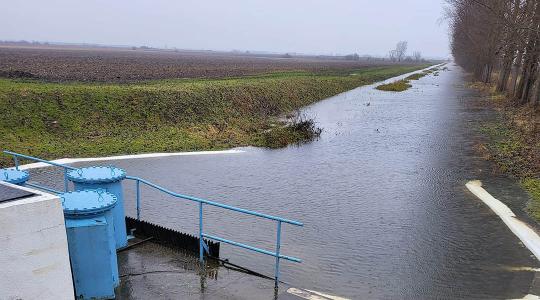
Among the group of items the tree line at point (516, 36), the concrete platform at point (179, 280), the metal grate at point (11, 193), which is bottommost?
the concrete platform at point (179, 280)

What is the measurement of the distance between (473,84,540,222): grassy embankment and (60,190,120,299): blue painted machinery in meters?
10.6

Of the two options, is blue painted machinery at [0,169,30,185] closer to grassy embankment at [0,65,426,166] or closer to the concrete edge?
the concrete edge

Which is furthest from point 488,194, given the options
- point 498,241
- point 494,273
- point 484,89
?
point 484,89

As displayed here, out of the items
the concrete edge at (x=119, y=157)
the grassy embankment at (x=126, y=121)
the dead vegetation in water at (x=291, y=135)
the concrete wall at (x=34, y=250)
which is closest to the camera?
the concrete wall at (x=34, y=250)

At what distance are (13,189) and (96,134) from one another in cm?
1499

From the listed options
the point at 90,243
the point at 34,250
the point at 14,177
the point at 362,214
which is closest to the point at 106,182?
the point at 14,177

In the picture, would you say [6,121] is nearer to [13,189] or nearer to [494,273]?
[13,189]

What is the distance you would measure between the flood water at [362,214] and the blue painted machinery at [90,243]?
3.21 meters

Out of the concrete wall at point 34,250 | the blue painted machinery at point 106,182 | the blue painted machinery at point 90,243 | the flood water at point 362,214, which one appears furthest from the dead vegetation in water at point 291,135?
the concrete wall at point 34,250

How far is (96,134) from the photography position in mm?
19125

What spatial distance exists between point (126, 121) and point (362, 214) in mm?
13280

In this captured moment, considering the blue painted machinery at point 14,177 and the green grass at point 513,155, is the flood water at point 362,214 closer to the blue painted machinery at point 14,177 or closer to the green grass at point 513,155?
the green grass at point 513,155

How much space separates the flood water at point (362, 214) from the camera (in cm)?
854

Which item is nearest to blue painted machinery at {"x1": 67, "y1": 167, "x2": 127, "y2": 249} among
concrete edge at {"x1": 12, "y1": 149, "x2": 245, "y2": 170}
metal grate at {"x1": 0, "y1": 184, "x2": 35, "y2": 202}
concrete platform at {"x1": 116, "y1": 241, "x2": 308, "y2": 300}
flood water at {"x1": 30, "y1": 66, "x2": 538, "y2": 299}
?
concrete platform at {"x1": 116, "y1": 241, "x2": 308, "y2": 300}
